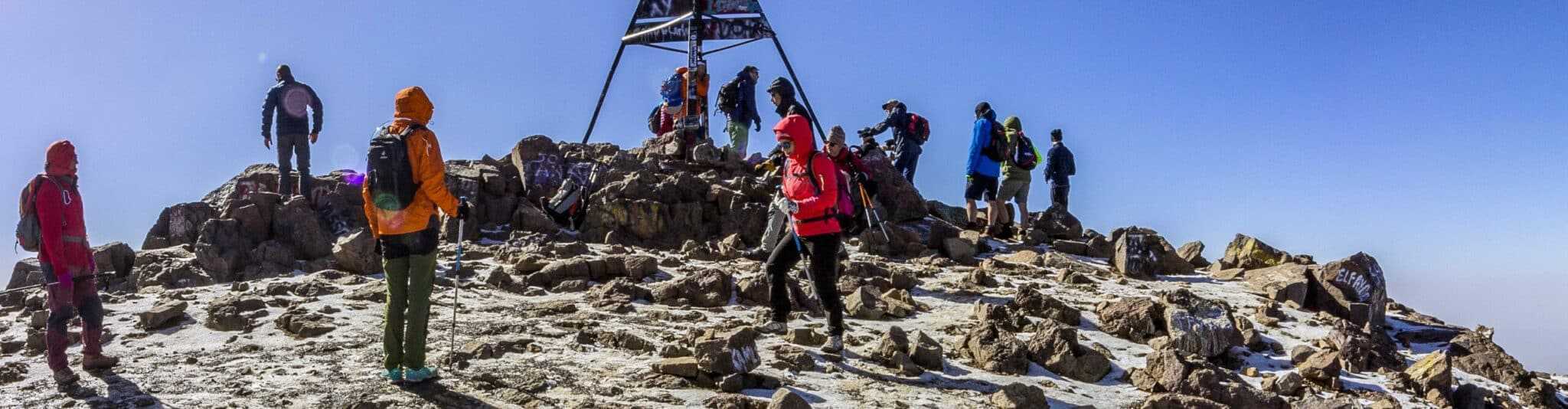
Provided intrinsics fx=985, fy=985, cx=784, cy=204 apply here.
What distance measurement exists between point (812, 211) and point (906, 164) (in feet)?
31.1

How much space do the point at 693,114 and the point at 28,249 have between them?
11.1 m

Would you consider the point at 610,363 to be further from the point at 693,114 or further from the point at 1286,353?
the point at 693,114

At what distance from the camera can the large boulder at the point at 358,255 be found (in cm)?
1095

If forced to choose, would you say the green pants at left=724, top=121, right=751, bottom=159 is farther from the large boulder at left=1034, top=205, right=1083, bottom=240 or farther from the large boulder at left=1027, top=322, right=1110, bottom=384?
the large boulder at left=1027, top=322, right=1110, bottom=384

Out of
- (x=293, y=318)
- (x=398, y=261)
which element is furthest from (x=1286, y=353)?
(x=293, y=318)

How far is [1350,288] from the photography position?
396 inches

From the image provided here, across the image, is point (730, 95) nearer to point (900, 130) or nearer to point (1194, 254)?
point (900, 130)

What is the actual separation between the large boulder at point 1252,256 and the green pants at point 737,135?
742cm

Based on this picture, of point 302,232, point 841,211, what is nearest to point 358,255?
point 302,232

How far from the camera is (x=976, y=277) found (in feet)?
35.1

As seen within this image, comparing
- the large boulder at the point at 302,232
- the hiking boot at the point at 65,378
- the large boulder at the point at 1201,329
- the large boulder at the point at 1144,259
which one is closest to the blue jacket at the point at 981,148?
the large boulder at the point at 1144,259

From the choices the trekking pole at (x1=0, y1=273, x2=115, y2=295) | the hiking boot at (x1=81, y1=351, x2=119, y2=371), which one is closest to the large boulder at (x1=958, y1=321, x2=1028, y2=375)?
the hiking boot at (x1=81, y1=351, x2=119, y2=371)

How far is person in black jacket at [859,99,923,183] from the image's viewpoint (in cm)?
1520

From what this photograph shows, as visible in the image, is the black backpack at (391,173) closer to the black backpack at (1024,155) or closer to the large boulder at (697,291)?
the large boulder at (697,291)
